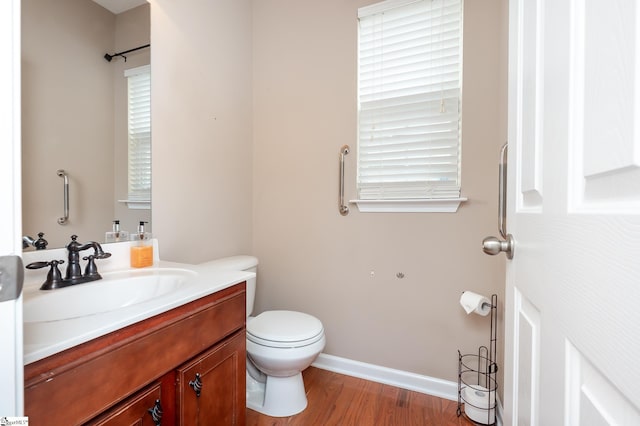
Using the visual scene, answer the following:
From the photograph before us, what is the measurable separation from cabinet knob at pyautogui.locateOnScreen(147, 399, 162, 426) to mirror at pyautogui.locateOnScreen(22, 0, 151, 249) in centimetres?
70

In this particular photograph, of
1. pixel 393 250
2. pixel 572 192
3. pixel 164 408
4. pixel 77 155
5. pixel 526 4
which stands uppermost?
pixel 526 4

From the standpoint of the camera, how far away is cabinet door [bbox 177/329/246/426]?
888 mm

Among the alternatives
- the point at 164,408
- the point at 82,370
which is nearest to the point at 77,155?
the point at 82,370

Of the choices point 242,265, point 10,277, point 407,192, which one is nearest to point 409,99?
point 407,192

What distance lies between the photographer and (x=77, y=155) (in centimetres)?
112

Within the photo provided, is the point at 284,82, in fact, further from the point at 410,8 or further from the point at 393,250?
the point at 393,250

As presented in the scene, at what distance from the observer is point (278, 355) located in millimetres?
1397

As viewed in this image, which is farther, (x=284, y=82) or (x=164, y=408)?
(x=284, y=82)

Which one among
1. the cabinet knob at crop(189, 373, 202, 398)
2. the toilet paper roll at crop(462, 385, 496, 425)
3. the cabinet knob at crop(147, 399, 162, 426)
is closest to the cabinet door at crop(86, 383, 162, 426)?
the cabinet knob at crop(147, 399, 162, 426)

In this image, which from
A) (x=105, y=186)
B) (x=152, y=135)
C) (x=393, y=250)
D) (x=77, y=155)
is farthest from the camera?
(x=393, y=250)

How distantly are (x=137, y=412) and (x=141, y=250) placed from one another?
69cm

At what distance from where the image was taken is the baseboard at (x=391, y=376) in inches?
64.7

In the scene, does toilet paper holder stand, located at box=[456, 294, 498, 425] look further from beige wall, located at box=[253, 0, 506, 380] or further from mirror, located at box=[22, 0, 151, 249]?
mirror, located at box=[22, 0, 151, 249]

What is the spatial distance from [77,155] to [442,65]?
1.81 meters
